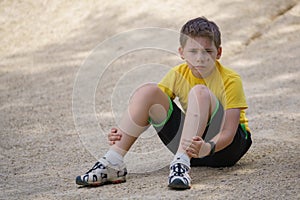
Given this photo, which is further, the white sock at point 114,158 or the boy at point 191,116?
the white sock at point 114,158

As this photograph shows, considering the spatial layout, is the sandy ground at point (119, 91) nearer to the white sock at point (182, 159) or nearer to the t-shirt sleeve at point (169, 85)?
the white sock at point (182, 159)

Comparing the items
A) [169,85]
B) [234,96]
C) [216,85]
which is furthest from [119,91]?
[234,96]

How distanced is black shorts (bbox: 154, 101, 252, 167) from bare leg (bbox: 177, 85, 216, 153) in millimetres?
90

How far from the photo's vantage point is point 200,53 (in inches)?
122

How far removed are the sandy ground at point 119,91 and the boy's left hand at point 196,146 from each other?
167 mm

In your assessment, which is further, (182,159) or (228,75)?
(228,75)

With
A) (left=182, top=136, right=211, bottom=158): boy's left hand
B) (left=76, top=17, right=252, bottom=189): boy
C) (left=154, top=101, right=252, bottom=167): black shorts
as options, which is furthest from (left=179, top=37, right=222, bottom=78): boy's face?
(left=182, top=136, right=211, bottom=158): boy's left hand

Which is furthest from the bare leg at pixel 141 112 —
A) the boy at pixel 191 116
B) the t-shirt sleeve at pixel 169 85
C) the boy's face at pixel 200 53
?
the boy's face at pixel 200 53

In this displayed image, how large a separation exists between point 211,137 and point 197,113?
0.20 m

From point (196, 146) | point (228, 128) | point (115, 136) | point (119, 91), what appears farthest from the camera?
point (119, 91)

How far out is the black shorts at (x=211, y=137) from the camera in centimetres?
309

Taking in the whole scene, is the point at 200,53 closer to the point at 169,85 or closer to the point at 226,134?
the point at 169,85

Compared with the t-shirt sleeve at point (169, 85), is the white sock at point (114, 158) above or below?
below

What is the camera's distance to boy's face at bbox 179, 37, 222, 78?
3.12 metres
